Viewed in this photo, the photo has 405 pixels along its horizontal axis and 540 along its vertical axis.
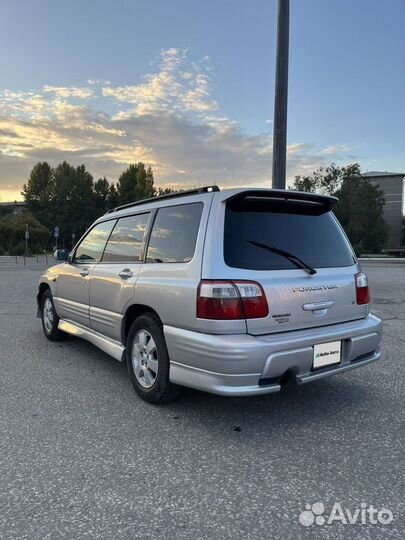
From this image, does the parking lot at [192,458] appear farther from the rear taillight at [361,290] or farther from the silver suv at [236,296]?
the rear taillight at [361,290]

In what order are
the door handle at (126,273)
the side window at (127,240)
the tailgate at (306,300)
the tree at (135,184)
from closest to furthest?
the tailgate at (306,300) < the door handle at (126,273) < the side window at (127,240) < the tree at (135,184)

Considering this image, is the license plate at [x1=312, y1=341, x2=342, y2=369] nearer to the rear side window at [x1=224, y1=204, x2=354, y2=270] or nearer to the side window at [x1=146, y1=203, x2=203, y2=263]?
the rear side window at [x1=224, y1=204, x2=354, y2=270]

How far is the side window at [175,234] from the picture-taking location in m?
3.50

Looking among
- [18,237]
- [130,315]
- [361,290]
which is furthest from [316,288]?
[18,237]

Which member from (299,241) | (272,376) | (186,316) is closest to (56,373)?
(186,316)

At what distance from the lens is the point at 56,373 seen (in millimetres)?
4723

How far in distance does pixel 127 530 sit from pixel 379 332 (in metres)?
2.70

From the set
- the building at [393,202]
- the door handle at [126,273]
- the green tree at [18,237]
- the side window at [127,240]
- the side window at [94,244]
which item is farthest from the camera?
the building at [393,202]

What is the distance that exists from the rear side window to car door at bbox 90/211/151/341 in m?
1.12

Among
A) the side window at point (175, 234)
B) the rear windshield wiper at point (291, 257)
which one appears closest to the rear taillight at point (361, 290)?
the rear windshield wiper at point (291, 257)

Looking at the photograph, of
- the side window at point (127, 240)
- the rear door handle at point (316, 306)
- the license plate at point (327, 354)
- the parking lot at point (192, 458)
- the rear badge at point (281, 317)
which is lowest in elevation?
the parking lot at point (192, 458)

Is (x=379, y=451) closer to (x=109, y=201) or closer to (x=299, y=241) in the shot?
(x=299, y=241)

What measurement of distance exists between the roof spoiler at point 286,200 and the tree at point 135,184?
203 feet

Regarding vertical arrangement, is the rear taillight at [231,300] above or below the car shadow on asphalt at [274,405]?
above
